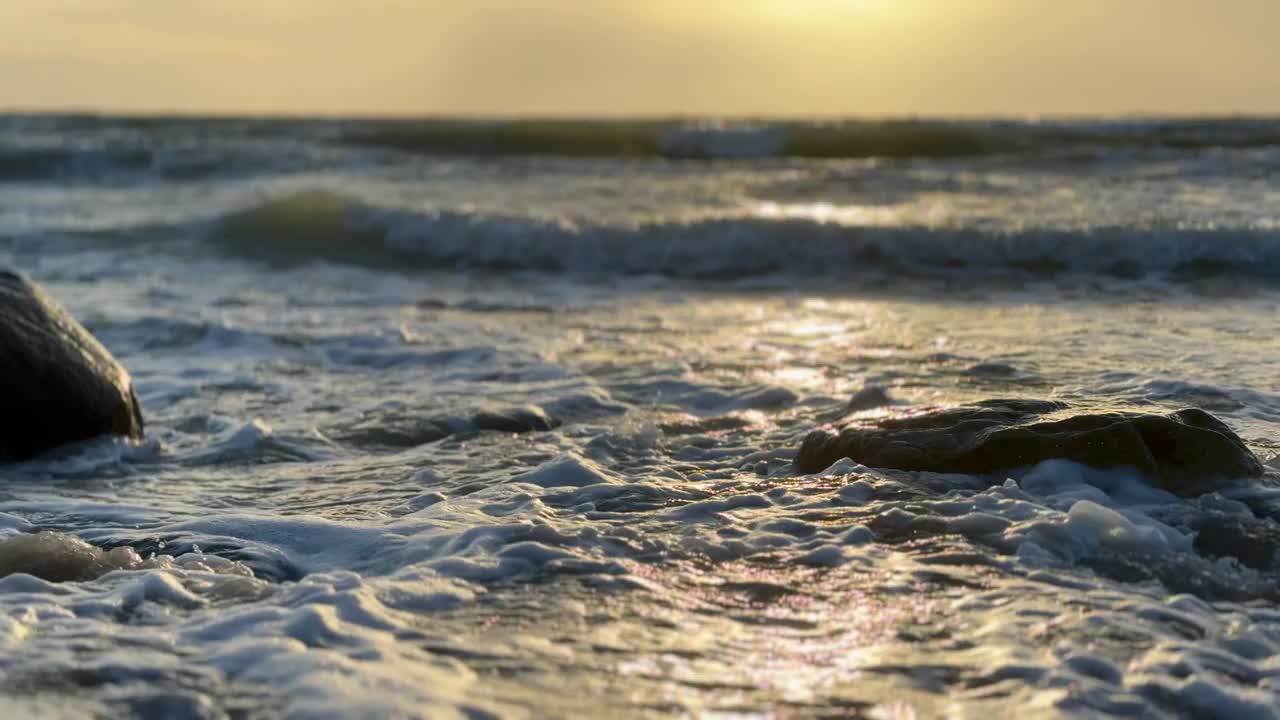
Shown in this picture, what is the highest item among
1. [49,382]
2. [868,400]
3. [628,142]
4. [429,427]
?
[628,142]

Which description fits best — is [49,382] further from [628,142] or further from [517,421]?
[628,142]

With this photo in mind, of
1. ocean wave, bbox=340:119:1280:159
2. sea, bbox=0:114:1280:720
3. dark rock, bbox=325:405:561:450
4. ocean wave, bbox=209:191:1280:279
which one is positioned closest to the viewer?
sea, bbox=0:114:1280:720

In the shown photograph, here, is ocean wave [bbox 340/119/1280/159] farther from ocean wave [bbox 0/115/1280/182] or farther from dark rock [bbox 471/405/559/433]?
dark rock [bbox 471/405/559/433]

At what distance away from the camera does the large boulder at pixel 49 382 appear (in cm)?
512

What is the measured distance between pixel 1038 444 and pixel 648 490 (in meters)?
1.38

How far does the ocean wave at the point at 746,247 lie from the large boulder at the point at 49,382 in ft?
21.0

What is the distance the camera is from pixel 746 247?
1191 centimetres

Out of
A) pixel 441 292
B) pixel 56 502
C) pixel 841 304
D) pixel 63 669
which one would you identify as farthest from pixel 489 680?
pixel 441 292

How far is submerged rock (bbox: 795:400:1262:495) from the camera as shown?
4086mm

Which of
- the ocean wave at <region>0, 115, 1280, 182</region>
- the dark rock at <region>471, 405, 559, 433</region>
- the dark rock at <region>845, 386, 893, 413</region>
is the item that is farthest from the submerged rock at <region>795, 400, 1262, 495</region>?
the ocean wave at <region>0, 115, 1280, 182</region>

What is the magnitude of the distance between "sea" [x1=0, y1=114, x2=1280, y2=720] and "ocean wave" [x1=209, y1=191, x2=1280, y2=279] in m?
0.05

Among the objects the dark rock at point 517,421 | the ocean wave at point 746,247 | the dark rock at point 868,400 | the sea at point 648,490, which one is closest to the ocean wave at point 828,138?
the sea at point 648,490

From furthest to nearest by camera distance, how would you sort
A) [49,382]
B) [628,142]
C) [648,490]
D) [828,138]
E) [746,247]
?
1. [628,142]
2. [828,138]
3. [746,247]
4. [49,382]
5. [648,490]

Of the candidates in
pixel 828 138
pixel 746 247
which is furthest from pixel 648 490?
pixel 828 138
